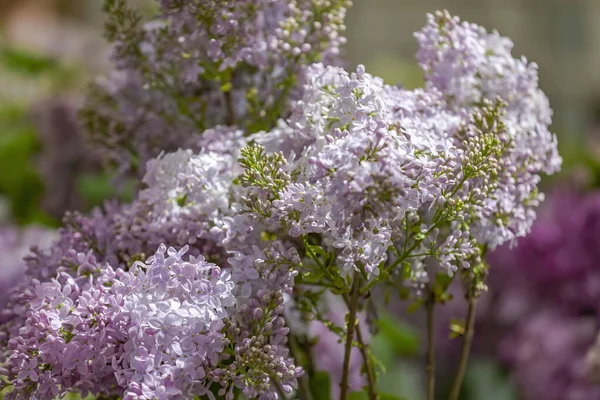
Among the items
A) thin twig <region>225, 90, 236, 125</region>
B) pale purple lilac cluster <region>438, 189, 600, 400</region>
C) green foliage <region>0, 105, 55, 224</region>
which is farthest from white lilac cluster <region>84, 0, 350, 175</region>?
green foliage <region>0, 105, 55, 224</region>

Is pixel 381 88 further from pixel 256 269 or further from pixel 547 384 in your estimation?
pixel 547 384

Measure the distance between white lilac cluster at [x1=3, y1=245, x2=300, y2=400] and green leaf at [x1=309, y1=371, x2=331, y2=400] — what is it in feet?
0.55

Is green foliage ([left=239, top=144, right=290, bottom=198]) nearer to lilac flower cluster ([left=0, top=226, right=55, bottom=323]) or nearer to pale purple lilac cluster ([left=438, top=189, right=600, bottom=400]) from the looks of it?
Result: lilac flower cluster ([left=0, top=226, right=55, bottom=323])

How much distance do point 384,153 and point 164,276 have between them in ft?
0.44

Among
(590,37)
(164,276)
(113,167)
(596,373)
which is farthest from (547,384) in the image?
(590,37)

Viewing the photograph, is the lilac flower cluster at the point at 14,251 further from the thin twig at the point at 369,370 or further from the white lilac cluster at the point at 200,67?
the thin twig at the point at 369,370

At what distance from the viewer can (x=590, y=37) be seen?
3.04 meters

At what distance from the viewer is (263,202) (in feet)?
1.49

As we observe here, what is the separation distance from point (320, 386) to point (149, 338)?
0.73 feet

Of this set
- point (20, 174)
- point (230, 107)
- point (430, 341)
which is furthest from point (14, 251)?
point (20, 174)

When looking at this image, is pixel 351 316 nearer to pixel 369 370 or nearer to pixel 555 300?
pixel 369 370

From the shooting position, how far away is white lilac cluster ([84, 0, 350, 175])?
0.55 metres

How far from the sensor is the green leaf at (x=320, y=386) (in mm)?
619

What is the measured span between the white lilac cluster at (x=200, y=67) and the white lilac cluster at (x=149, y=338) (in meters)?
0.16
